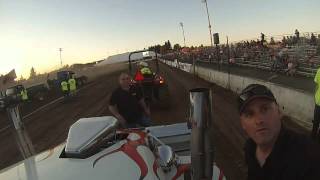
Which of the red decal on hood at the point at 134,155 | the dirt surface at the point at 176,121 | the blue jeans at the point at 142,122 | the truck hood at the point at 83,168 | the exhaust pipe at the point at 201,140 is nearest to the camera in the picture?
the exhaust pipe at the point at 201,140

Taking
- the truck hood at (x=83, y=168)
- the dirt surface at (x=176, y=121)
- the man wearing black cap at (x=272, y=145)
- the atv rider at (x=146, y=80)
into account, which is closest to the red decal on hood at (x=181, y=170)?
the truck hood at (x=83, y=168)

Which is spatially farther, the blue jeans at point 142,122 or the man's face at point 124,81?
the blue jeans at point 142,122

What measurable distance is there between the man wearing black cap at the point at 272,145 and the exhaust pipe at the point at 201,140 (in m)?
0.25

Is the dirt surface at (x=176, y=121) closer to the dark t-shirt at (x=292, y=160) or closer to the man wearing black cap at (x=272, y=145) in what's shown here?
the man wearing black cap at (x=272, y=145)

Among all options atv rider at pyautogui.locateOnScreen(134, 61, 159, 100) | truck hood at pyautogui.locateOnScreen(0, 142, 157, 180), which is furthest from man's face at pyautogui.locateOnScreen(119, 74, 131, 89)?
atv rider at pyautogui.locateOnScreen(134, 61, 159, 100)

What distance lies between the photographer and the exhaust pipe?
2434 mm

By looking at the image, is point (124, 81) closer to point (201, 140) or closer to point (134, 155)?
point (134, 155)

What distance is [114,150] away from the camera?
3.66m

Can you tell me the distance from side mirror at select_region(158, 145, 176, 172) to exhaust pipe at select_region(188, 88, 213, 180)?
1.71 m

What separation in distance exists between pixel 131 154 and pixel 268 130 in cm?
154

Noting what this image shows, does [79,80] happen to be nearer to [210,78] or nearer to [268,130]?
[210,78]

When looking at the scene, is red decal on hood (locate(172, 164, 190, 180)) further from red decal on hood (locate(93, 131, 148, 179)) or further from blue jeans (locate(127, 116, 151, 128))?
blue jeans (locate(127, 116, 151, 128))

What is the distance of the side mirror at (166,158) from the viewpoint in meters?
4.17

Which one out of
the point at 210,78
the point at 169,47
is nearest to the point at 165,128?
the point at 210,78
